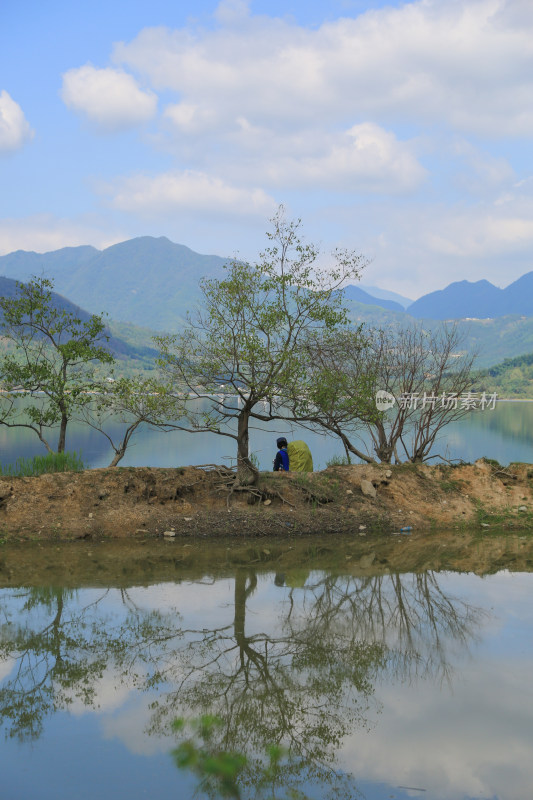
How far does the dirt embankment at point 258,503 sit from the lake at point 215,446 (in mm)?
13202

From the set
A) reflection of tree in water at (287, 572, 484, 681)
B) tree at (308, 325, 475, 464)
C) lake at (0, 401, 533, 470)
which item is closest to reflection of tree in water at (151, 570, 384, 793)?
reflection of tree in water at (287, 572, 484, 681)

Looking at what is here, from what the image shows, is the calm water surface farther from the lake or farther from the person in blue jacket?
the lake

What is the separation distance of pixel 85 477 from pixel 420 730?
10.3 metres

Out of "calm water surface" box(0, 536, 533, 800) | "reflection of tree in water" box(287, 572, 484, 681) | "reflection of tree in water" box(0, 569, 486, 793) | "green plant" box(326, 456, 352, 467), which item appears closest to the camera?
"calm water surface" box(0, 536, 533, 800)

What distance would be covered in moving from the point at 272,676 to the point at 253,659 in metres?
0.51

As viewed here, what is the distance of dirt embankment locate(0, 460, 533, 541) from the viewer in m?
13.8

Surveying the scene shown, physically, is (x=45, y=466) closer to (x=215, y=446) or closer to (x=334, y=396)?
(x=334, y=396)

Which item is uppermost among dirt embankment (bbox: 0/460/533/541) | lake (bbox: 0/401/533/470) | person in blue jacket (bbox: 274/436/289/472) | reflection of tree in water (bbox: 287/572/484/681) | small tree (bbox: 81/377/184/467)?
small tree (bbox: 81/377/184/467)

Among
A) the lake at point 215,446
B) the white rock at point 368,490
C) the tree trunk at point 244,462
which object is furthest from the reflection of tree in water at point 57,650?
the lake at point 215,446

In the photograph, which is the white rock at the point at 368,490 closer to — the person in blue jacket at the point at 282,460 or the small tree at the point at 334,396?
the small tree at the point at 334,396

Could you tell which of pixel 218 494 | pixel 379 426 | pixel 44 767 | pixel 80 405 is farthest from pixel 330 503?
pixel 44 767

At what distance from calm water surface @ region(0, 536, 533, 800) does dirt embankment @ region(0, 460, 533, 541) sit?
227 centimetres

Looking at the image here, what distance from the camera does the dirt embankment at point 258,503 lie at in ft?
45.2

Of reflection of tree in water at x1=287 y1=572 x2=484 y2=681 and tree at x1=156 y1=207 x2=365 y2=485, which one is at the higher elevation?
tree at x1=156 y1=207 x2=365 y2=485
